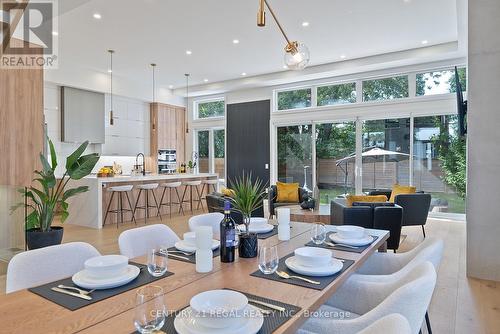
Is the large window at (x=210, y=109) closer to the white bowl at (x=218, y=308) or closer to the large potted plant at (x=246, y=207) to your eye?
the large potted plant at (x=246, y=207)

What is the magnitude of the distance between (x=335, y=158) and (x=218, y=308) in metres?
7.90

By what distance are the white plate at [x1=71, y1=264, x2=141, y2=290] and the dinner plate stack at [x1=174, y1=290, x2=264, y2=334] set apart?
1.26 feet

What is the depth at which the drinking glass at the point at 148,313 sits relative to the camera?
0.98 meters

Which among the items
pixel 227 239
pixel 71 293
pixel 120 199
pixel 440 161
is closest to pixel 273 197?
pixel 120 199

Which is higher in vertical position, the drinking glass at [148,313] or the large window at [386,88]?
the large window at [386,88]

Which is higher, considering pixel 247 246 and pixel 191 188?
pixel 247 246

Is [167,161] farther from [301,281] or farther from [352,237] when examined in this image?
[301,281]

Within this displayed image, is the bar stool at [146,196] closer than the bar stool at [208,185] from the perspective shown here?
Yes

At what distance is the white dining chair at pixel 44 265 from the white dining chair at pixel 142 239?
218 millimetres

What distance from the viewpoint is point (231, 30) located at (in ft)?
19.0

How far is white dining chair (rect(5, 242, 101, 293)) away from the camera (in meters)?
1.51

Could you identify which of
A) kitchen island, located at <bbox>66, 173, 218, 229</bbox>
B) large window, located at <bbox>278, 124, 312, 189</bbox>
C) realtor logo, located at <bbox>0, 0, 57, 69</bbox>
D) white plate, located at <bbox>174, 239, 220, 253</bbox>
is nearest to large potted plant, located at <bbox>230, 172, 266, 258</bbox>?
white plate, located at <bbox>174, 239, 220, 253</bbox>

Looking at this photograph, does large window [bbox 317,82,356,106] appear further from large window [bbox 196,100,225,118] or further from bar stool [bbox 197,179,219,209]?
bar stool [bbox 197,179,219,209]

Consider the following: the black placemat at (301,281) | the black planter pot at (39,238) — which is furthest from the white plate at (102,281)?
the black planter pot at (39,238)
